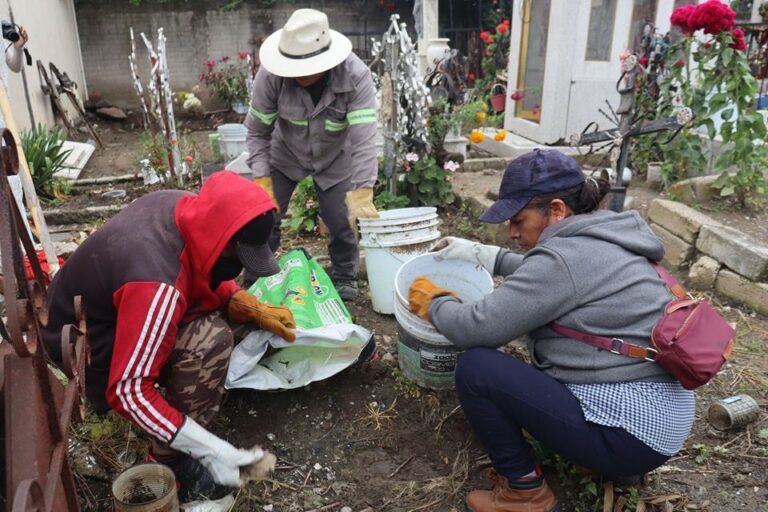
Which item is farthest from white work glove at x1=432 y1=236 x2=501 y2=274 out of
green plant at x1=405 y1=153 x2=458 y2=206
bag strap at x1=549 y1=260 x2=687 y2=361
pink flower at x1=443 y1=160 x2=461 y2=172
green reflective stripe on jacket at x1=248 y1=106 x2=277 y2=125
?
pink flower at x1=443 y1=160 x2=461 y2=172

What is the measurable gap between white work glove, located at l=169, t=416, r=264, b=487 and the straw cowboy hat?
6.60ft

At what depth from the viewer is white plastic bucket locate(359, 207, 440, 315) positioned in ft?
10.0

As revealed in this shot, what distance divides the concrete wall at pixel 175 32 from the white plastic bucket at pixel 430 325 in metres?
9.37

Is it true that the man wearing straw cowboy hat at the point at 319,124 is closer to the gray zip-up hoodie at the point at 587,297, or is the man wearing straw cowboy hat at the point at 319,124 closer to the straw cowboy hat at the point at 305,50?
the straw cowboy hat at the point at 305,50

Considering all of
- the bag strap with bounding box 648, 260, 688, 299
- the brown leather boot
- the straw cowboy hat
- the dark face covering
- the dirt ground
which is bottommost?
the dirt ground

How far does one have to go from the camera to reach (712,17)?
3.64 m

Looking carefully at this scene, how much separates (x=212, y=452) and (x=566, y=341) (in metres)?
1.16

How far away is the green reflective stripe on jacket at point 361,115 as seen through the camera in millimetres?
3324

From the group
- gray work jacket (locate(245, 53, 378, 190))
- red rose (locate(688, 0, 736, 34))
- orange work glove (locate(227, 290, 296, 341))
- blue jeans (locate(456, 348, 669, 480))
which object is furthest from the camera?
red rose (locate(688, 0, 736, 34))

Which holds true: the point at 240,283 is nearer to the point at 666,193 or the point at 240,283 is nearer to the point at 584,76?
the point at 666,193

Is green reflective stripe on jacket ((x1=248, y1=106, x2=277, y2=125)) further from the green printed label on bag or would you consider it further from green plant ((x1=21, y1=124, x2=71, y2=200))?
green plant ((x1=21, y1=124, x2=71, y2=200))

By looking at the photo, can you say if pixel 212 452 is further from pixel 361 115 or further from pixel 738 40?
pixel 738 40

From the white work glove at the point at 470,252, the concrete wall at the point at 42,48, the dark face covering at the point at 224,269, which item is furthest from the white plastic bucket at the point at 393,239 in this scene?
the concrete wall at the point at 42,48

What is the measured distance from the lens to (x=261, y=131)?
3508 millimetres
